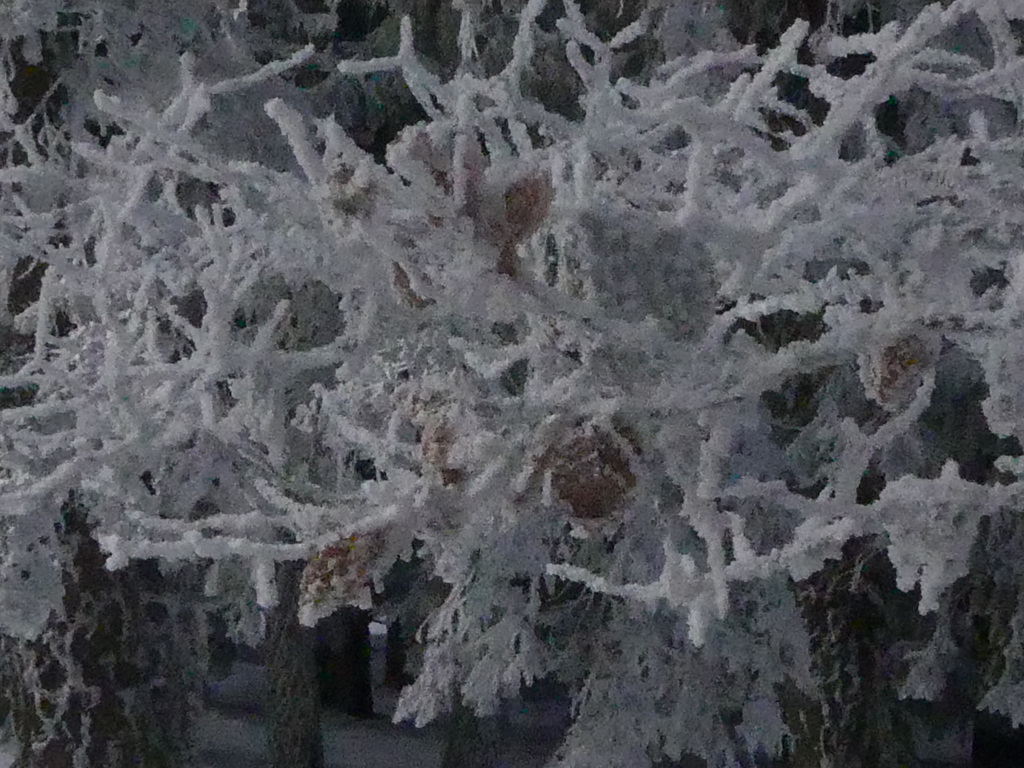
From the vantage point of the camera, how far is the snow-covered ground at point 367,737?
13445mm

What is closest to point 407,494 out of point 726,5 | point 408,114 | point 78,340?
point 78,340

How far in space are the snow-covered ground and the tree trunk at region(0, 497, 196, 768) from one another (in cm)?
690

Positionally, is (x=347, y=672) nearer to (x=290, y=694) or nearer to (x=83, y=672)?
(x=290, y=694)

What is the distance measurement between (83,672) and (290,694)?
5344 mm

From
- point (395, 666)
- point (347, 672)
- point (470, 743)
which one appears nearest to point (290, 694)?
point (470, 743)

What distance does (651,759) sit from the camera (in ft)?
27.9

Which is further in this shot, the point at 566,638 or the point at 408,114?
the point at 566,638

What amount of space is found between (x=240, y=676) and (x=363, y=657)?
140 inches

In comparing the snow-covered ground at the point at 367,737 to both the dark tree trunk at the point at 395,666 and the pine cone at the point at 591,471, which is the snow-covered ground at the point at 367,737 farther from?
the pine cone at the point at 591,471

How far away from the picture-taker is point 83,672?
218 inches

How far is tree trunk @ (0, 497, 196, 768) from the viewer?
547cm

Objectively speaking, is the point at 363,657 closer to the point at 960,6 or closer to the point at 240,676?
the point at 240,676

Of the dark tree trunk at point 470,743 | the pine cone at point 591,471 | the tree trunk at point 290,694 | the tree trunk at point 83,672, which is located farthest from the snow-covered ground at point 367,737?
the pine cone at point 591,471

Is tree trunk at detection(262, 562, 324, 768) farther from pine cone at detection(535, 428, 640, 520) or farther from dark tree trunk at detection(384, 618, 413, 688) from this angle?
pine cone at detection(535, 428, 640, 520)
